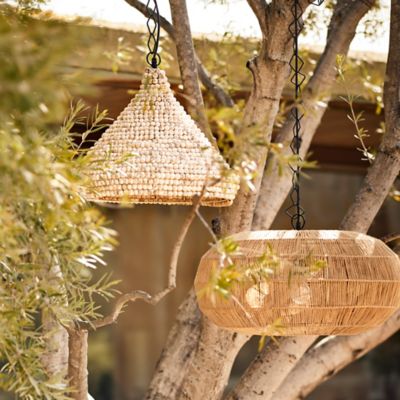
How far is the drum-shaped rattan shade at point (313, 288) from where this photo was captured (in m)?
2.04

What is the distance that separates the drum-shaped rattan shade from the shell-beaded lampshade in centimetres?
16

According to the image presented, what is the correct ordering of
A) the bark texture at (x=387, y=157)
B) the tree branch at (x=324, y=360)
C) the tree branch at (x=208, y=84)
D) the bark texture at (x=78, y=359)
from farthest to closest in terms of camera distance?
the tree branch at (x=324, y=360), the tree branch at (x=208, y=84), the bark texture at (x=387, y=157), the bark texture at (x=78, y=359)

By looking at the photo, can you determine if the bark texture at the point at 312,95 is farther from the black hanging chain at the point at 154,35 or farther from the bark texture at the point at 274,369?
the black hanging chain at the point at 154,35

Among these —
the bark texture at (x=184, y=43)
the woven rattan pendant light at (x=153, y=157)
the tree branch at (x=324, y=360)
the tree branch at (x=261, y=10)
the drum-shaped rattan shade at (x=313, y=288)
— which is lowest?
the tree branch at (x=324, y=360)

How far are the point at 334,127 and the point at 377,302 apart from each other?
2520 millimetres

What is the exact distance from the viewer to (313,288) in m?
2.06

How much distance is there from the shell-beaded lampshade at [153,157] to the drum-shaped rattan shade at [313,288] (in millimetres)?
161

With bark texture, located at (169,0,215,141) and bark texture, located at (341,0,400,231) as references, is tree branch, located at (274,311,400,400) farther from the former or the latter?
bark texture, located at (169,0,215,141)

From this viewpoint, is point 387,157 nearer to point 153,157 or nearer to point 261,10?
point 261,10

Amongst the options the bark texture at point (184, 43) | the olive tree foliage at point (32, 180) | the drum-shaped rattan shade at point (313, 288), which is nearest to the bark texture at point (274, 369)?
the drum-shaped rattan shade at point (313, 288)

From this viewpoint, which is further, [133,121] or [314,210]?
[314,210]

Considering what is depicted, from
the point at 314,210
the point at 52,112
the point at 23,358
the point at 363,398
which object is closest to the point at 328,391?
the point at 363,398

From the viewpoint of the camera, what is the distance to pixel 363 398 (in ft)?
19.4

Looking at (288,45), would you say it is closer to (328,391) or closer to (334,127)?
(334,127)
